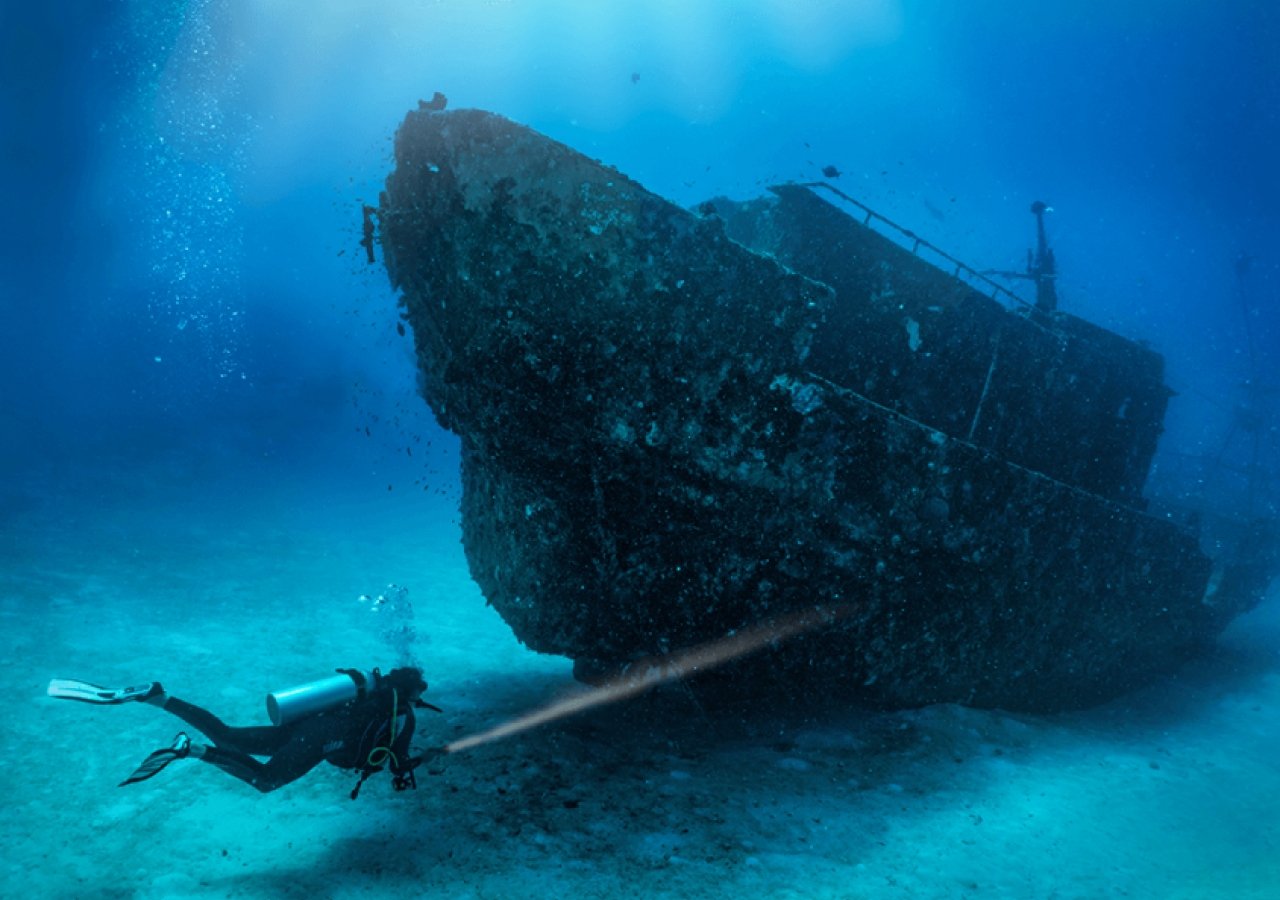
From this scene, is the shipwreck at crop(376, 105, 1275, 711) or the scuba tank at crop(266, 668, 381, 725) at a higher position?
the shipwreck at crop(376, 105, 1275, 711)

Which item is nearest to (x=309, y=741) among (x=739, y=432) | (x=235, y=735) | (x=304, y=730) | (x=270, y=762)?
(x=304, y=730)

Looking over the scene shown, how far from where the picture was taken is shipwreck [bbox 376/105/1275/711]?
4609 millimetres

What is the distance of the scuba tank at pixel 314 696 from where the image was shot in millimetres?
4312

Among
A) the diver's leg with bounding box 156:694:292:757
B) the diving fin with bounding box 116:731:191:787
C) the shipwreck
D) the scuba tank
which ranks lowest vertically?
the diving fin with bounding box 116:731:191:787

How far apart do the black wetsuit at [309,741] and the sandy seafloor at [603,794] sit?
444mm

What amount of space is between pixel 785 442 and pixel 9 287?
180 ft

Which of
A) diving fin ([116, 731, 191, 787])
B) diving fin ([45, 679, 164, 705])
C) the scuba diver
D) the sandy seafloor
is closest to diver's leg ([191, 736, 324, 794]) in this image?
the scuba diver

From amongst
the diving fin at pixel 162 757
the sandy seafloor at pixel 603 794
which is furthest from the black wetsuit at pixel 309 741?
the sandy seafloor at pixel 603 794

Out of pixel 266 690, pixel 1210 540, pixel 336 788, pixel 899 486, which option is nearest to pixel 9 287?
pixel 266 690

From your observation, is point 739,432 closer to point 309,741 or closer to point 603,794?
point 603,794

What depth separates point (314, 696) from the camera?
4.44 metres

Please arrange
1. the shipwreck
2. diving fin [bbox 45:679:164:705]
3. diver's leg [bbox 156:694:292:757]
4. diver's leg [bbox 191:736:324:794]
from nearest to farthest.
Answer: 1. diving fin [bbox 45:679:164:705]
2. diver's leg [bbox 191:736:324:794]
3. diver's leg [bbox 156:694:292:757]
4. the shipwreck

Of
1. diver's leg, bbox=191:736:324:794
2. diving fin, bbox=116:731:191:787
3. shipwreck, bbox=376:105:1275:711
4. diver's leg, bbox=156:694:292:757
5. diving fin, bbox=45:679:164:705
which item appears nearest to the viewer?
diving fin, bbox=116:731:191:787

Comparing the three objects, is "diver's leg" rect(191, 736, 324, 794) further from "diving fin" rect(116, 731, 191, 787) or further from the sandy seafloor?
the sandy seafloor
